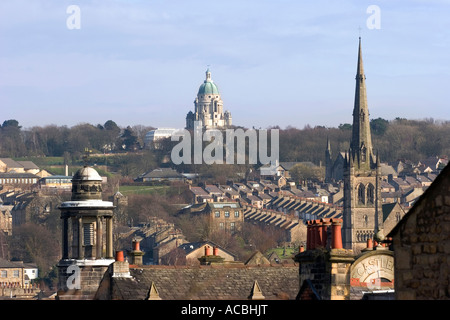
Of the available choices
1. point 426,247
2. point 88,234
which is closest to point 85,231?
point 88,234

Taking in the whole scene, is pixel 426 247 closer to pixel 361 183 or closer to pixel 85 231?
pixel 85 231

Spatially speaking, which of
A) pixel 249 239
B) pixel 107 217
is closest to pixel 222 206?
pixel 249 239

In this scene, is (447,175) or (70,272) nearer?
(447,175)

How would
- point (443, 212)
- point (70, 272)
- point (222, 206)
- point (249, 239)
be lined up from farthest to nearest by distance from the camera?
1. point (222, 206)
2. point (249, 239)
3. point (70, 272)
4. point (443, 212)

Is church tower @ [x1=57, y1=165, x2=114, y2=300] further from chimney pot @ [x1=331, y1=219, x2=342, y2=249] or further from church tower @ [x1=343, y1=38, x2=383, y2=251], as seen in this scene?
church tower @ [x1=343, y1=38, x2=383, y2=251]

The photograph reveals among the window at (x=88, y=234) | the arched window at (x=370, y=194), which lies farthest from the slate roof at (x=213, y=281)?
the arched window at (x=370, y=194)
